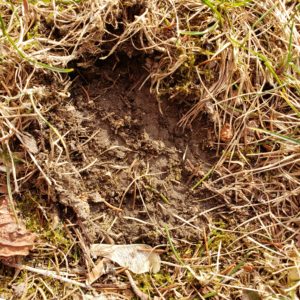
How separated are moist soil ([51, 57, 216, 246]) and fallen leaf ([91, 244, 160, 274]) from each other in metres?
0.04

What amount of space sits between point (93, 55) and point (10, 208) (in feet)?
2.74

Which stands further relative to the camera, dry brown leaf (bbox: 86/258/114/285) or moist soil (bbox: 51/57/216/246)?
moist soil (bbox: 51/57/216/246)

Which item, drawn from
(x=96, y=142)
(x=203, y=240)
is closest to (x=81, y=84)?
(x=96, y=142)

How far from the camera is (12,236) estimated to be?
1.87 metres

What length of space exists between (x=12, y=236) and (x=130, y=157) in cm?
66

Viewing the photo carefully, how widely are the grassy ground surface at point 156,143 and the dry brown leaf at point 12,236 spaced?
5 cm

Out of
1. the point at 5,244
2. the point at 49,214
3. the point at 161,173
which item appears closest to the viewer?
the point at 5,244

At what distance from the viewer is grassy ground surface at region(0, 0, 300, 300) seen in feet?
6.42

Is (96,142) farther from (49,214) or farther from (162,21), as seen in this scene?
(162,21)

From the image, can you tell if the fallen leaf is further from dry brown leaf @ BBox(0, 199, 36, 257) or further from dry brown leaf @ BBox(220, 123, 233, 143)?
dry brown leaf @ BBox(220, 123, 233, 143)

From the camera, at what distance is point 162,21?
82.1 inches

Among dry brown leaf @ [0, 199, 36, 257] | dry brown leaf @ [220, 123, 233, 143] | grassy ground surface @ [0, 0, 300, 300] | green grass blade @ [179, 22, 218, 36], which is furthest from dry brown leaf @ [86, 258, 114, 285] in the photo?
green grass blade @ [179, 22, 218, 36]

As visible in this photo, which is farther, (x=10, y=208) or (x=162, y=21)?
(x=162, y=21)

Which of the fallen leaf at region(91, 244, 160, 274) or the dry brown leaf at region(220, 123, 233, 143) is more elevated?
the dry brown leaf at region(220, 123, 233, 143)
